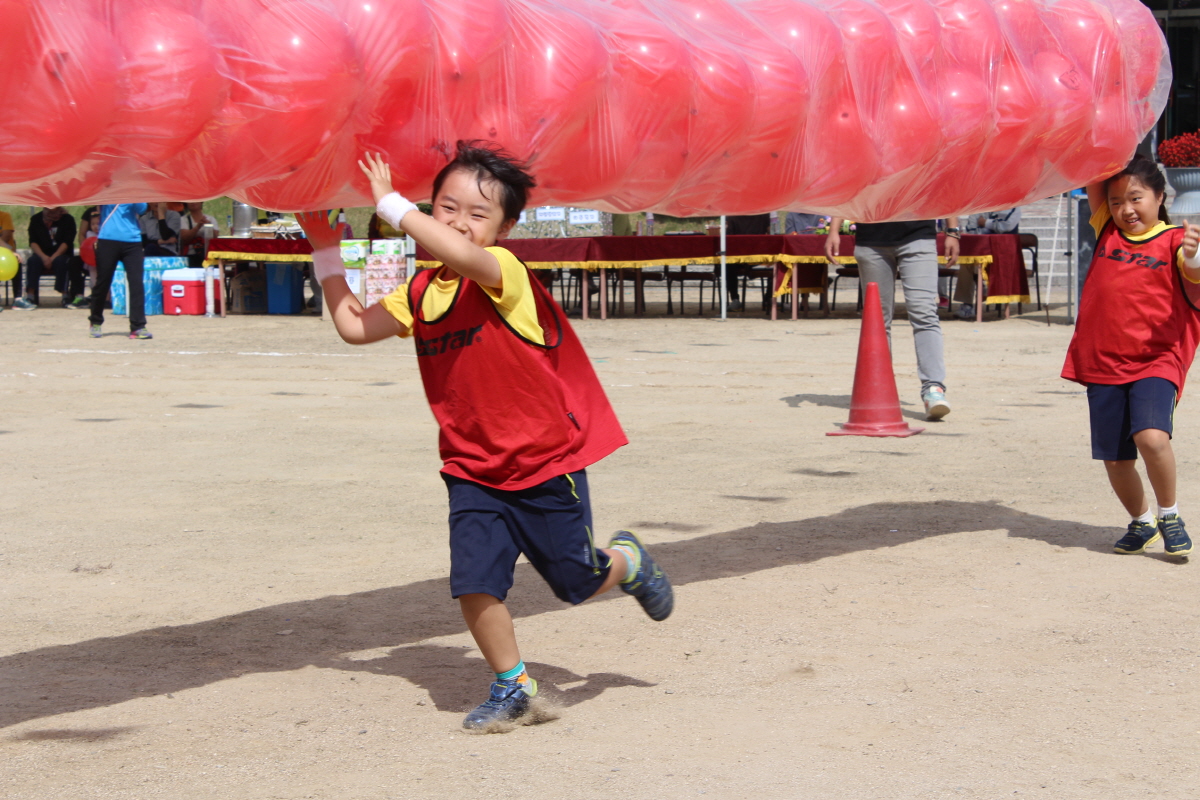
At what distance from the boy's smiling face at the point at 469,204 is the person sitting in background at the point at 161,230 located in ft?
49.0

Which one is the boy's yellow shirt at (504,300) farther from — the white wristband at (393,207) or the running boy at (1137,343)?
the running boy at (1137,343)

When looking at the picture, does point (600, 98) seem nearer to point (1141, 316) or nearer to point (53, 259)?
point (1141, 316)

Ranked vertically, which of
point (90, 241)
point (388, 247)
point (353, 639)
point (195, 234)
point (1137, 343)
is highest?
point (195, 234)

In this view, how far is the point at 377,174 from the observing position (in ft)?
10.7

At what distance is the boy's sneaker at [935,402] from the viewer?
308 inches

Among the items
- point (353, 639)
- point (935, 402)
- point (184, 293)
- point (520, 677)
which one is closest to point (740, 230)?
point (184, 293)

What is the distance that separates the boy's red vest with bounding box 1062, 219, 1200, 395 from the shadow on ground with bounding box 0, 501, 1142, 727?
712 millimetres

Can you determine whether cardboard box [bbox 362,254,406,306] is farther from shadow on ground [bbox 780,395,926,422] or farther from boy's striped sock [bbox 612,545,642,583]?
boy's striped sock [bbox 612,545,642,583]

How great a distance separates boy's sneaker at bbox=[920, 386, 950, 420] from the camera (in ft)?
25.7

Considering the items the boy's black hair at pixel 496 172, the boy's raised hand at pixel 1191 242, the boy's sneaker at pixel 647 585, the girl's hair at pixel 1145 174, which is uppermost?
the girl's hair at pixel 1145 174

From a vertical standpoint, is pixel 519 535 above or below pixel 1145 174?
below

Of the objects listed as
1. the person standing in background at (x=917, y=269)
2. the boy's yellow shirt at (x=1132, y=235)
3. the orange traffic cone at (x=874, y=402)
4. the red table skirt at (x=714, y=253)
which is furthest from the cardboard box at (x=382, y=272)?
the boy's yellow shirt at (x=1132, y=235)

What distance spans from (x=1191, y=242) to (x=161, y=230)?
15698 millimetres

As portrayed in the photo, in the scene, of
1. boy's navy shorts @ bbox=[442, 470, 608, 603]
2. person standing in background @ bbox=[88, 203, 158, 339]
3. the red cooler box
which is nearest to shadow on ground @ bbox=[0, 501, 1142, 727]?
boy's navy shorts @ bbox=[442, 470, 608, 603]
